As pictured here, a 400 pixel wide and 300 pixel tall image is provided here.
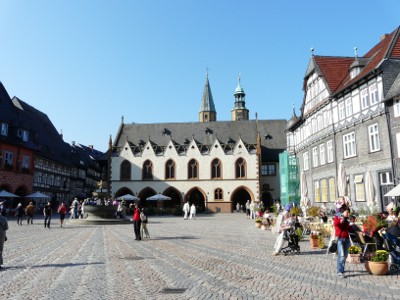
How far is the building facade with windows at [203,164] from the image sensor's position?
5241 centimetres

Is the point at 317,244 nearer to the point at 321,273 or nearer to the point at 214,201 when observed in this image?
the point at 321,273

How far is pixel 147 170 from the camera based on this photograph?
5478 cm

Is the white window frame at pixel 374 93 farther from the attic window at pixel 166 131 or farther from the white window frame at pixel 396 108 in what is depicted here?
the attic window at pixel 166 131

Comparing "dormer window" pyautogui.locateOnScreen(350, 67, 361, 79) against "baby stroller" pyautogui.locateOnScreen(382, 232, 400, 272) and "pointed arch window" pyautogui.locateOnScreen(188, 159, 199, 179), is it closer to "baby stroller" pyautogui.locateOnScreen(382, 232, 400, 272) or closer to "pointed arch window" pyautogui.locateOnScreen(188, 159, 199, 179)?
"baby stroller" pyautogui.locateOnScreen(382, 232, 400, 272)

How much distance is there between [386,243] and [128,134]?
2077 inches

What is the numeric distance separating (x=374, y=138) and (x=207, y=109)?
68.6m

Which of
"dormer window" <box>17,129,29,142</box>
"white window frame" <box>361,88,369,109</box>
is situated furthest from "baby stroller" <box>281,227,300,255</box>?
"dormer window" <box>17,129,29,142</box>

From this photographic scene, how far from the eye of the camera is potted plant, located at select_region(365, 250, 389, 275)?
8781 mm

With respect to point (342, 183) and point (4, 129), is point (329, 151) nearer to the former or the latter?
point (342, 183)

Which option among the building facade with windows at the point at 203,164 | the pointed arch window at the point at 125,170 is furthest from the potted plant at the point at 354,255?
the pointed arch window at the point at 125,170

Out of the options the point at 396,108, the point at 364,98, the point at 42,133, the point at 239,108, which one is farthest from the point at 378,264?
the point at 239,108

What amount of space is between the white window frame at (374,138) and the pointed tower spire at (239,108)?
63913 millimetres

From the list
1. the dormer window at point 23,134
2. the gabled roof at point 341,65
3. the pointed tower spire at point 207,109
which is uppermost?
the pointed tower spire at point 207,109

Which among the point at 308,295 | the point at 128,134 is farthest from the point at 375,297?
the point at 128,134
